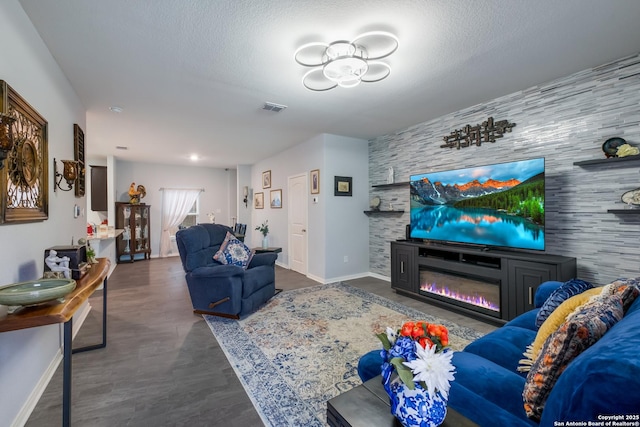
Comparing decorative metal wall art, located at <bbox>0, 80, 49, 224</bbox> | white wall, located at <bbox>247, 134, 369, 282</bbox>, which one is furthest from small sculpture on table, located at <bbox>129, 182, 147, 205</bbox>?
decorative metal wall art, located at <bbox>0, 80, 49, 224</bbox>

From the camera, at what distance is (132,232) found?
6.91m

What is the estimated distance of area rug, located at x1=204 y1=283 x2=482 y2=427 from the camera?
1.84 metres

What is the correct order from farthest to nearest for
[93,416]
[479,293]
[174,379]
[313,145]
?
[313,145] → [479,293] → [174,379] → [93,416]

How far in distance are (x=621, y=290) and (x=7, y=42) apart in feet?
11.3

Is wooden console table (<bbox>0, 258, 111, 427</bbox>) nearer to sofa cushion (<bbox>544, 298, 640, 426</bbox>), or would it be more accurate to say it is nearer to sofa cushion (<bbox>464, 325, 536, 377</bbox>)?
sofa cushion (<bbox>544, 298, 640, 426</bbox>)

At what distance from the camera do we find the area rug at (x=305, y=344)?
1842mm

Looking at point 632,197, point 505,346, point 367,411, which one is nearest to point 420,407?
point 367,411

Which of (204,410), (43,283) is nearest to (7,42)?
(43,283)

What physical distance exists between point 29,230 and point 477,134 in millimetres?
4482

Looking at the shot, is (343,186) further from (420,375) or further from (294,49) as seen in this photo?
(420,375)

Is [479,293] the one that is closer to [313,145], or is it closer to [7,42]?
[313,145]

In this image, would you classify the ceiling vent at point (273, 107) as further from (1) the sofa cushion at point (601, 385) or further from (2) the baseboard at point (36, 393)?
(1) the sofa cushion at point (601, 385)

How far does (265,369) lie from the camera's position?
2.20 m

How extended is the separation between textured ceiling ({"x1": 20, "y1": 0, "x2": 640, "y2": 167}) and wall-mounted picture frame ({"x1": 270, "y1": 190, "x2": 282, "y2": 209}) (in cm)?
252
